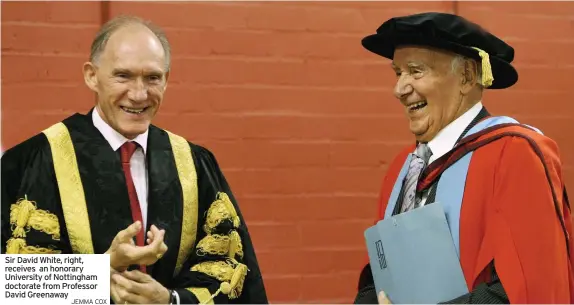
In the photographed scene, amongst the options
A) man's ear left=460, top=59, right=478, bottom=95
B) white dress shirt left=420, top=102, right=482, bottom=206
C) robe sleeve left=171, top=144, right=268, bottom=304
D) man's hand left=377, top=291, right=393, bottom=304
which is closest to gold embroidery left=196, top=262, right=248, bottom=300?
robe sleeve left=171, top=144, right=268, bottom=304

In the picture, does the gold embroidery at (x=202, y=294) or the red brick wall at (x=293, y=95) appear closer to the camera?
the gold embroidery at (x=202, y=294)

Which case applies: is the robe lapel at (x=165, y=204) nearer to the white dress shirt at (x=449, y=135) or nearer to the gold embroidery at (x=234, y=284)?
the gold embroidery at (x=234, y=284)

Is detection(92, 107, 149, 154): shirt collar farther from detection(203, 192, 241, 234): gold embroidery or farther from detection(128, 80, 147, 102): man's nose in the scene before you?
detection(203, 192, 241, 234): gold embroidery

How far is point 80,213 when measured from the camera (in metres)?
2.03

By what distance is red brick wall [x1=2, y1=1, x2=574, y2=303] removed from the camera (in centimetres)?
275

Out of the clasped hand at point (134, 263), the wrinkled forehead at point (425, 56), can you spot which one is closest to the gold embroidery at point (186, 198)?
the clasped hand at point (134, 263)

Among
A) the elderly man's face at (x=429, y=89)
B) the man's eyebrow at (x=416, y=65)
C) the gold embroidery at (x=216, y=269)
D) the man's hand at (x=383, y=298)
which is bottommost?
the man's hand at (x=383, y=298)

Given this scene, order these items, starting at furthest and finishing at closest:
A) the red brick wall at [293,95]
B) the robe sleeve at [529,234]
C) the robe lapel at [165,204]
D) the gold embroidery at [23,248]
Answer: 1. the red brick wall at [293,95]
2. the robe lapel at [165,204]
3. the gold embroidery at [23,248]
4. the robe sleeve at [529,234]

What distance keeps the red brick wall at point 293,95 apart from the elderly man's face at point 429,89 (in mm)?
863

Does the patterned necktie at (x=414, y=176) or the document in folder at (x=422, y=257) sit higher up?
the patterned necktie at (x=414, y=176)

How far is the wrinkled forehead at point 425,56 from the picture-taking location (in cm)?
207

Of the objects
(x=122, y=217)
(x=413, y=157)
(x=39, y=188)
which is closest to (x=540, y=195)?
(x=413, y=157)

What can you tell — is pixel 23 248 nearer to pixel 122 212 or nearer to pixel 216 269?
pixel 122 212

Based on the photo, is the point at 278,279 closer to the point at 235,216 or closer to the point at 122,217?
the point at 235,216
